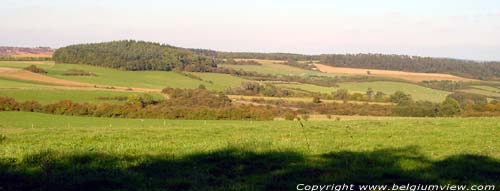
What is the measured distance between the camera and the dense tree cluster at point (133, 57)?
88.4 meters

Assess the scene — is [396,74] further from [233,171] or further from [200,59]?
[233,171]

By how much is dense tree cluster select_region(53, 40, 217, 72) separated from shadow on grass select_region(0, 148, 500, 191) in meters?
79.9

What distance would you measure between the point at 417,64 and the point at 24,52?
8173 centimetres

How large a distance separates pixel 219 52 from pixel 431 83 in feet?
183

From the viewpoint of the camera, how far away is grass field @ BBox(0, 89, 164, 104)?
171 ft

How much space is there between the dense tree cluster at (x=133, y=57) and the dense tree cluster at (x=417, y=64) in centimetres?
3617

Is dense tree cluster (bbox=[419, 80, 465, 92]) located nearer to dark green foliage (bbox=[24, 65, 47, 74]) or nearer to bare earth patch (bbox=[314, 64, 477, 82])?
bare earth patch (bbox=[314, 64, 477, 82])

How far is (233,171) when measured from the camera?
31.4 ft

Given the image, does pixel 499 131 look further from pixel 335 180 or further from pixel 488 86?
pixel 488 86

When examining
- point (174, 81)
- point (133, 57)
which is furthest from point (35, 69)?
point (174, 81)

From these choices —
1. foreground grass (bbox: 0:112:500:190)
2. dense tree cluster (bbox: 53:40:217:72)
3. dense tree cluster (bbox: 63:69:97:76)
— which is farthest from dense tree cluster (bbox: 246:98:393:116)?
foreground grass (bbox: 0:112:500:190)

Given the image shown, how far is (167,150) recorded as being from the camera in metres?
11.7

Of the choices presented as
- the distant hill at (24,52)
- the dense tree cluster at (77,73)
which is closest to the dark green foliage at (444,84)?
the dense tree cluster at (77,73)

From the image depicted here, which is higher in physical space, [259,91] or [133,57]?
Answer: [133,57]
